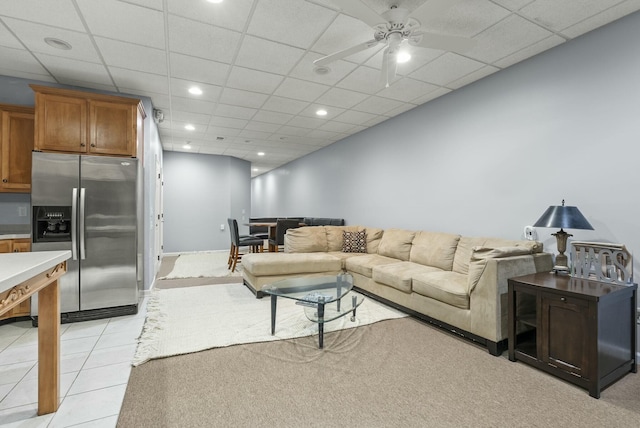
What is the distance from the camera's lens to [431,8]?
76.1 inches

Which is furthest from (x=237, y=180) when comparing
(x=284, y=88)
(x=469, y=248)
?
(x=469, y=248)

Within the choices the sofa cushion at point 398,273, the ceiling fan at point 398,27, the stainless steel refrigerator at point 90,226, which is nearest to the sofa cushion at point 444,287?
the sofa cushion at point 398,273

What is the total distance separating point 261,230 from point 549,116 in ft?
22.6

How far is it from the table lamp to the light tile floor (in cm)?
336

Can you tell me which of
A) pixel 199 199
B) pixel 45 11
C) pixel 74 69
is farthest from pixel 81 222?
pixel 199 199

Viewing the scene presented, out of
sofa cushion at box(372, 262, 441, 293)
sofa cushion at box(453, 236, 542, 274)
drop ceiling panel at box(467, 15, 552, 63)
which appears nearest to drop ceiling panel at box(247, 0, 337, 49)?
drop ceiling panel at box(467, 15, 552, 63)

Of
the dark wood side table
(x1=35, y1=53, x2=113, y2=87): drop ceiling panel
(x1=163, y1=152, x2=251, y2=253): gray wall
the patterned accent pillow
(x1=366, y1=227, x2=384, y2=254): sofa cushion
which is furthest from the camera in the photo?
(x1=163, y1=152, x2=251, y2=253): gray wall

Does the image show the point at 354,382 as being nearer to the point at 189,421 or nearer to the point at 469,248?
the point at 189,421

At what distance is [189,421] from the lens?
1.69 metres

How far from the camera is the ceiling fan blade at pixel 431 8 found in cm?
185

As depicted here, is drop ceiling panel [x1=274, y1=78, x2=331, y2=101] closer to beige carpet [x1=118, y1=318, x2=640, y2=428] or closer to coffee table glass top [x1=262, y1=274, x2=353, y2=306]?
coffee table glass top [x1=262, y1=274, x2=353, y2=306]

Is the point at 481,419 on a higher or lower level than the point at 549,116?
lower

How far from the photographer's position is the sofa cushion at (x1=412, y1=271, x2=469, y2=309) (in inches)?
108

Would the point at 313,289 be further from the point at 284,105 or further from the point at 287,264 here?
the point at 284,105
